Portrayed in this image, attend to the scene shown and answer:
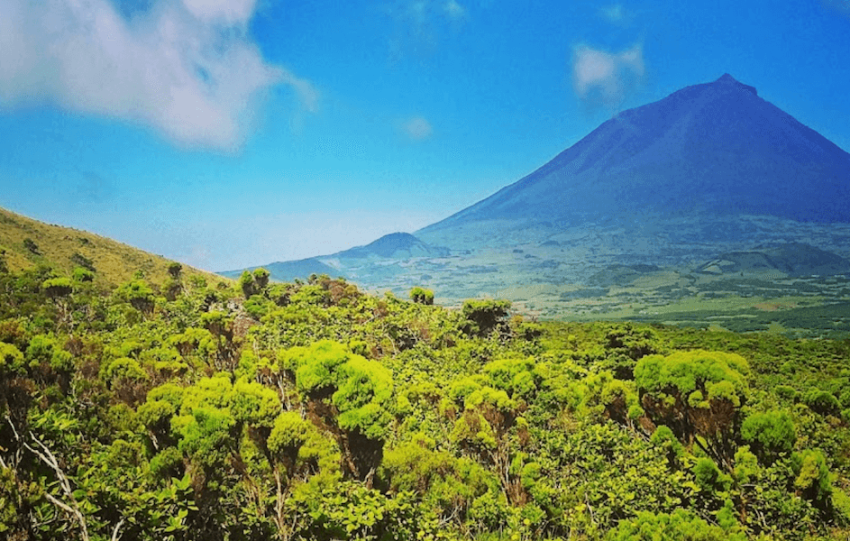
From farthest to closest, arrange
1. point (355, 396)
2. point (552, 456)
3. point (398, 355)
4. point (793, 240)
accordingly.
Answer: point (793, 240) < point (398, 355) < point (552, 456) < point (355, 396)

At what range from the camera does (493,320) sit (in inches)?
1532

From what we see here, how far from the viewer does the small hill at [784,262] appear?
159000 millimetres

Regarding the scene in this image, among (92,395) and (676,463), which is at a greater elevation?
(92,395)

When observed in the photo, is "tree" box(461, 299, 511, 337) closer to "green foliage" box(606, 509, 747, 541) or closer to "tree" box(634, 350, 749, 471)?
"tree" box(634, 350, 749, 471)

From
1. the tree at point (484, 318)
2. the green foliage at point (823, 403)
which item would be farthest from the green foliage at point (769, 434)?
the tree at point (484, 318)

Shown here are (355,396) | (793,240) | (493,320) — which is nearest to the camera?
(355,396)

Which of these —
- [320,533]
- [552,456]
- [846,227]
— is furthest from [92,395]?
[846,227]

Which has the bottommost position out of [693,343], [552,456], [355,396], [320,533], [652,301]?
[652,301]

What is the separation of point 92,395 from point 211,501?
6866 millimetres

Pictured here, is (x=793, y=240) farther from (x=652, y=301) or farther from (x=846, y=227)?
(x=652, y=301)

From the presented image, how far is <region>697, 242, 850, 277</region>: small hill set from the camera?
6260 inches

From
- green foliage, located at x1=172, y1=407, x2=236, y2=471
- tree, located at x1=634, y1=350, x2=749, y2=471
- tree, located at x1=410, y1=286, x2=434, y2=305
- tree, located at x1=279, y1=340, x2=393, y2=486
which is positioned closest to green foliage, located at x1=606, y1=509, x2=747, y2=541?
tree, located at x1=634, y1=350, x2=749, y2=471

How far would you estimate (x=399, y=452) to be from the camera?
13039mm

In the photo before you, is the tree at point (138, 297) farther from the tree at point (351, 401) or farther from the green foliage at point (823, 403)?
the green foliage at point (823, 403)
